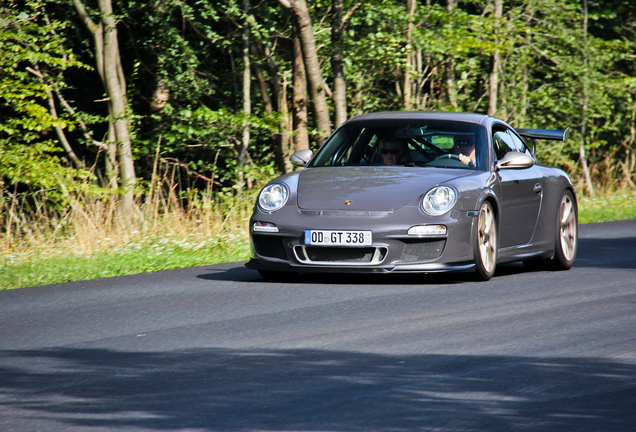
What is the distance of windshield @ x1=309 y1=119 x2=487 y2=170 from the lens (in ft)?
29.4

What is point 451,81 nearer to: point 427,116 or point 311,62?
point 311,62

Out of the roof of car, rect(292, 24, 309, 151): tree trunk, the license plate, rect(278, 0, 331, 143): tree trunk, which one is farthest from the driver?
rect(292, 24, 309, 151): tree trunk

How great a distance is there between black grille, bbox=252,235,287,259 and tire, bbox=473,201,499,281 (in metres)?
1.59

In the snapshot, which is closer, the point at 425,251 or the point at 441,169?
the point at 425,251

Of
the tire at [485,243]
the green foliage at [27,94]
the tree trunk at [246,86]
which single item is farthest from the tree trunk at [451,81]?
the tire at [485,243]

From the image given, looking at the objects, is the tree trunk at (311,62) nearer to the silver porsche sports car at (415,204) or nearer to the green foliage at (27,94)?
the green foliage at (27,94)

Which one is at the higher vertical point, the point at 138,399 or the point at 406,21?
the point at 406,21

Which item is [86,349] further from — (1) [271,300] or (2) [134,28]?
(2) [134,28]

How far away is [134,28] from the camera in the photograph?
21.8 metres

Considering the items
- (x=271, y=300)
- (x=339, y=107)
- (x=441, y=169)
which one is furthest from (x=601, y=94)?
(x=271, y=300)

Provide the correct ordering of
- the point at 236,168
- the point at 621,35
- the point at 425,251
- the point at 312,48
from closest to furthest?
the point at 425,251, the point at 312,48, the point at 236,168, the point at 621,35

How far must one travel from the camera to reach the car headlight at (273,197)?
8.36 metres

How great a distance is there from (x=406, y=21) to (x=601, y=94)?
5.87 m

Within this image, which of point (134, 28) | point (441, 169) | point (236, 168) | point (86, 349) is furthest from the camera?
point (134, 28)
